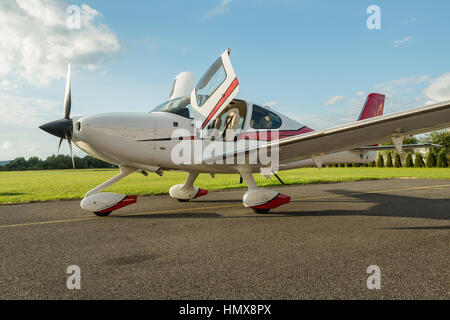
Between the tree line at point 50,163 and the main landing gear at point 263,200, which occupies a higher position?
the tree line at point 50,163

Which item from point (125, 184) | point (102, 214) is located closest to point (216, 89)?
point (102, 214)

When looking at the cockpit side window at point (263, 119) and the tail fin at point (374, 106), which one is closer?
the cockpit side window at point (263, 119)

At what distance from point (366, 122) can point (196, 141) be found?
3256 millimetres

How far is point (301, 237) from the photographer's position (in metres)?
3.40

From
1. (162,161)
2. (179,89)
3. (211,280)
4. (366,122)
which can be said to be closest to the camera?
(211,280)

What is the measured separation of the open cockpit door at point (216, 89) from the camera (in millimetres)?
5008

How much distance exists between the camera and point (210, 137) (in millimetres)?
5711

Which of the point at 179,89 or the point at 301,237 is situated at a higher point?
the point at 179,89

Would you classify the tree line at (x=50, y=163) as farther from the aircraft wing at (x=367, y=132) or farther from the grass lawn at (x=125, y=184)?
the aircraft wing at (x=367, y=132)

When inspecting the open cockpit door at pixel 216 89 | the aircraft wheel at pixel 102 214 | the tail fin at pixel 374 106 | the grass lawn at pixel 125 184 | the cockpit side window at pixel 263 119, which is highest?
the tail fin at pixel 374 106

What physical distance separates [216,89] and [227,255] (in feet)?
11.3

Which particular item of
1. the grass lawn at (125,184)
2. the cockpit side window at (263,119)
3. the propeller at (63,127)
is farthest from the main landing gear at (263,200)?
the grass lawn at (125,184)
